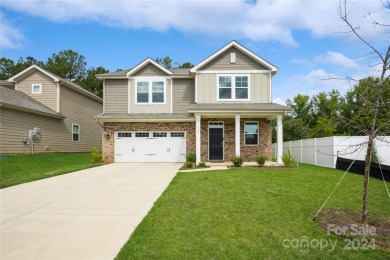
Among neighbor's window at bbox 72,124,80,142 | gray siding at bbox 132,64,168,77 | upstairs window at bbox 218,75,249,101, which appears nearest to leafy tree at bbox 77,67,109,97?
neighbor's window at bbox 72,124,80,142

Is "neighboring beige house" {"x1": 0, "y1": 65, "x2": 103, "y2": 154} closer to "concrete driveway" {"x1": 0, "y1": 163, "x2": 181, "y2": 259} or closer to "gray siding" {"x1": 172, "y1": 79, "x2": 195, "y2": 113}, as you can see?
"gray siding" {"x1": 172, "y1": 79, "x2": 195, "y2": 113}

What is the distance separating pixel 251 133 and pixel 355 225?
39.8 ft

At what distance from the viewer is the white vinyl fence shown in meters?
13.0

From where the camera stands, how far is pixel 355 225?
5.41 metres

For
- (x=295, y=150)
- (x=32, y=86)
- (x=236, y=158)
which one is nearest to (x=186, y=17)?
(x=236, y=158)

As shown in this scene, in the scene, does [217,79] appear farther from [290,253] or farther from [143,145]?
[290,253]

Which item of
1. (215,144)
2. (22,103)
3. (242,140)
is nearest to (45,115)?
(22,103)

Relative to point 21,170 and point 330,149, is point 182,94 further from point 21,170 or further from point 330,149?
point 21,170

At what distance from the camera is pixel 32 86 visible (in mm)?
22125

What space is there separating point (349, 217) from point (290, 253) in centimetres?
237

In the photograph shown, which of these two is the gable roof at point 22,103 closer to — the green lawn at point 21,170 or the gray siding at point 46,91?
the gray siding at point 46,91

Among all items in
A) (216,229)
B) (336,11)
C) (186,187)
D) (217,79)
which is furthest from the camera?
(217,79)

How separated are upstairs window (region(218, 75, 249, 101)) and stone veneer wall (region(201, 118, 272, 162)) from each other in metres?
1.30

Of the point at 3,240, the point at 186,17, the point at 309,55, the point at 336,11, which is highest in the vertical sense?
the point at 186,17
